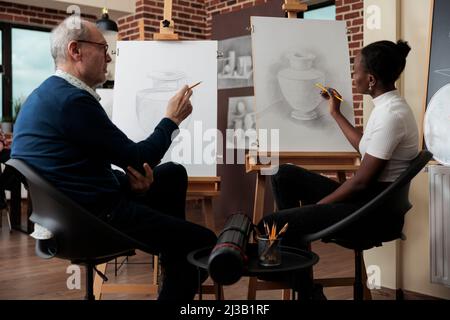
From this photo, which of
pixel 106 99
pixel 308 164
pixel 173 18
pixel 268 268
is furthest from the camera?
pixel 173 18

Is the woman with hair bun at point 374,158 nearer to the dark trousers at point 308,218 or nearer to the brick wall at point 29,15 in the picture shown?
the dark trousers at point 308,218

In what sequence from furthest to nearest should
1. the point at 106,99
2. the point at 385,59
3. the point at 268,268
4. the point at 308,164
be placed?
1. the point at 106,99
2. the point at 308,164
3. the point at 385,59
4. the point at 268,268

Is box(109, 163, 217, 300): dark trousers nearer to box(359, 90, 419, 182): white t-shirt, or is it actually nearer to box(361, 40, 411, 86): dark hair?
box(359, 90, 419, 182): white t-shirt

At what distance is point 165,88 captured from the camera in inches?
107

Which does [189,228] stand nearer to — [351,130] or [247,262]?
[247,262]

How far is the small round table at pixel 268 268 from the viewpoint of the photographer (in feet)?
4.85

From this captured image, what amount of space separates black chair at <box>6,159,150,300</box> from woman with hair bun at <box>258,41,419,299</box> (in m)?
0.61

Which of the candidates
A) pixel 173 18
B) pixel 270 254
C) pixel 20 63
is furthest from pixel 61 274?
pixel 20 63

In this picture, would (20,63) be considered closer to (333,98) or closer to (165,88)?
(165,88)

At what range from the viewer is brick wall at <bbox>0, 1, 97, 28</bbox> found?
6.21 meters

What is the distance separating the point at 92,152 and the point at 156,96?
1.07 m

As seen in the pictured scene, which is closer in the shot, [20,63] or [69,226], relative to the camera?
[69,226]
